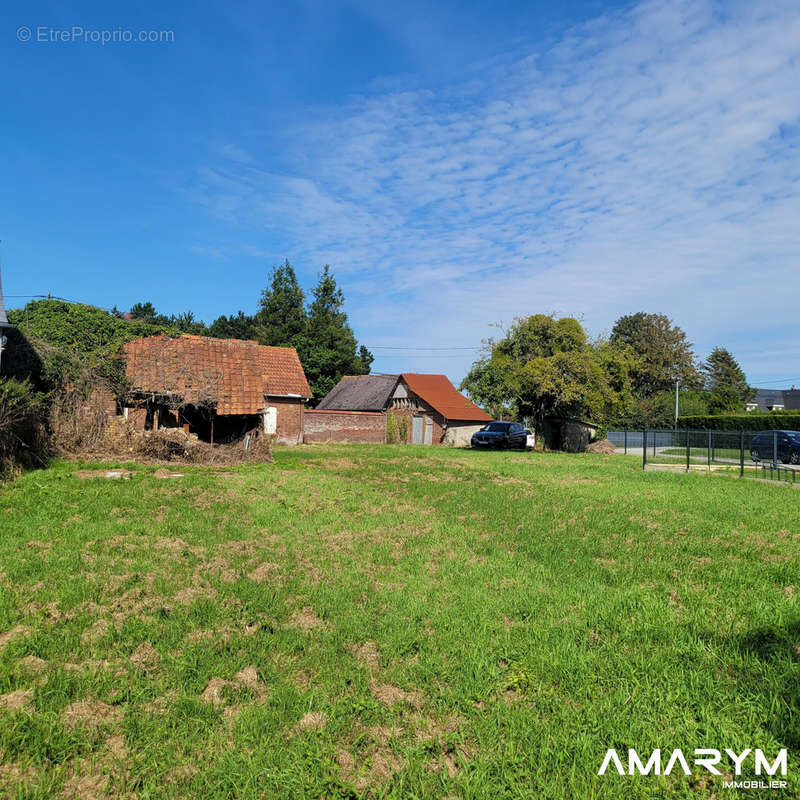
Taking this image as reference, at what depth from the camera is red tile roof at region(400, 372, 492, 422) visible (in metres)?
38.2

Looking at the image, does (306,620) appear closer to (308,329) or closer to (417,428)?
(417,428)

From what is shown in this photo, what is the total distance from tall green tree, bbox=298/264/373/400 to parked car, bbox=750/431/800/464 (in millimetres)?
37991

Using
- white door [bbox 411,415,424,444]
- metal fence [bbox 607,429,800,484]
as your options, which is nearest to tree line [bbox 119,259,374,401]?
white door [bbox 411,415,424,444]

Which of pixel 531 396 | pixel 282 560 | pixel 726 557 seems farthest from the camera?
pixel 531 396

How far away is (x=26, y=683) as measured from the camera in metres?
4.01

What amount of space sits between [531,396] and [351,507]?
2261cm

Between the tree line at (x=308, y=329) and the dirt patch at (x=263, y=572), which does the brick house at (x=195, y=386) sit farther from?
the tree line at (x=308, y=329)

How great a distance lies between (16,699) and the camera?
3.82m

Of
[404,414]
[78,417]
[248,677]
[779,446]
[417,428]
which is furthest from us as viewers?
[417,428]

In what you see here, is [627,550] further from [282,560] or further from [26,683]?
[26,683]

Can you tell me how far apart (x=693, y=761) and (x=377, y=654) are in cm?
238

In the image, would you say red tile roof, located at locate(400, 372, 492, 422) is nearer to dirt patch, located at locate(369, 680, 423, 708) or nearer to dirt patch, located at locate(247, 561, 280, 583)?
dirt patch, located at locate(247, 561, 280, 583)

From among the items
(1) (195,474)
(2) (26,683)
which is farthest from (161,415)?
(2) (26,683)

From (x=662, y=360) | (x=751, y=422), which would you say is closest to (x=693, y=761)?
(x=751, y=422)
